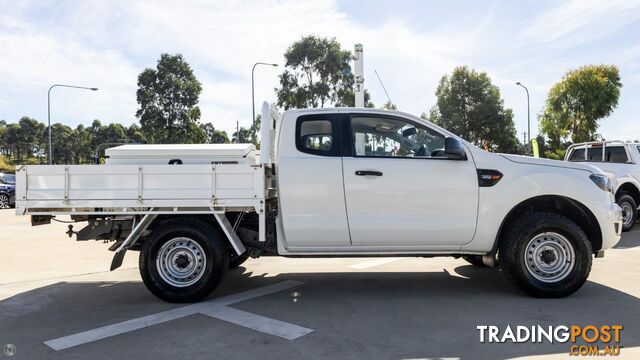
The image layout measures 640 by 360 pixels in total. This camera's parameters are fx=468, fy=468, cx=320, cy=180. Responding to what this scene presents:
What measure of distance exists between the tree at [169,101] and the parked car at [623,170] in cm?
3364

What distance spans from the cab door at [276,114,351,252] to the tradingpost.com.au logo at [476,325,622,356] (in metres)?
1.71

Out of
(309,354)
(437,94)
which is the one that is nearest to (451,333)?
(309,354)

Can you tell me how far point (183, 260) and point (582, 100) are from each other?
1258 inches

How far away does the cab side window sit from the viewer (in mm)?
5059

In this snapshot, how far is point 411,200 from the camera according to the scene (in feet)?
16.2

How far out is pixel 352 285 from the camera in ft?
18.9

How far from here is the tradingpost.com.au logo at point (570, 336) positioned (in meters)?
3.60

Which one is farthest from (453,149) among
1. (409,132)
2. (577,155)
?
(577,155)

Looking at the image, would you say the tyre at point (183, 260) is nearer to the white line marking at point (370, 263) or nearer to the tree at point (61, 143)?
the white line marking at point (370, 263)

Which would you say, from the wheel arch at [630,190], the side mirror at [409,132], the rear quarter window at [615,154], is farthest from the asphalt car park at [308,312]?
the rear quarter window at [615,154]

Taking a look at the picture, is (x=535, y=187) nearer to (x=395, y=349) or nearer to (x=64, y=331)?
(x=395, y=349)

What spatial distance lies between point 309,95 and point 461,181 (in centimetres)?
2899

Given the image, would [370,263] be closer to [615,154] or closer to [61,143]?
[615,154]

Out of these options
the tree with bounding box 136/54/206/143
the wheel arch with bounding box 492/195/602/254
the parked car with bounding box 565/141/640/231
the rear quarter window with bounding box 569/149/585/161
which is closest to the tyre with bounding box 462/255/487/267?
the wheel arch with bounding box 492/195/602/254
